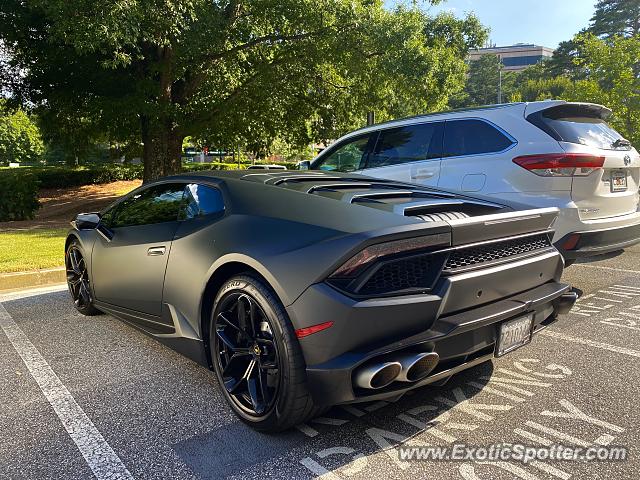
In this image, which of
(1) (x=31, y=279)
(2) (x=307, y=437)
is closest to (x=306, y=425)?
(2) (x=307, y=437)

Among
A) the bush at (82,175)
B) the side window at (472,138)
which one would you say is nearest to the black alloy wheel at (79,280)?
the side window at (472,138)

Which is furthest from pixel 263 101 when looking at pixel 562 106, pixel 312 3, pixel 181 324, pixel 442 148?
pixel 181 324

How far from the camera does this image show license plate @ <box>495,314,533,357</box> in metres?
Result: 2.47

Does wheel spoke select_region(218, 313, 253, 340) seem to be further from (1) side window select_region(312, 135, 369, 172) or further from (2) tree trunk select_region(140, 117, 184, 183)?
(2) tree trunk select_region(140, 117, 184, 183)

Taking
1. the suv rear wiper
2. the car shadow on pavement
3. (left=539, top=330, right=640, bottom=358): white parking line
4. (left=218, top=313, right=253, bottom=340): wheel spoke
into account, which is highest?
the suv rear wiper

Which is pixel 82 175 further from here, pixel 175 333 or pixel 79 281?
pixel 175 333

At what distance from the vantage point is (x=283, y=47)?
43.5 ft

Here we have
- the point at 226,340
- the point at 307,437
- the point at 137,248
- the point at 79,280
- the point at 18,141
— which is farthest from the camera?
the point at 18,141

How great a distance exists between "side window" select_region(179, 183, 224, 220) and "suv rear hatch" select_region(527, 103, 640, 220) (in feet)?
9.92

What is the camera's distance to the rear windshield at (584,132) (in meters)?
4.32

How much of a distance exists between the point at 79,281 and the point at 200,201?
2217 millimetres

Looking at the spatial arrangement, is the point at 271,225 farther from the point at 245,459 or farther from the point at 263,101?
the point at 263,101

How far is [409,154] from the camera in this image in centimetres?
560
